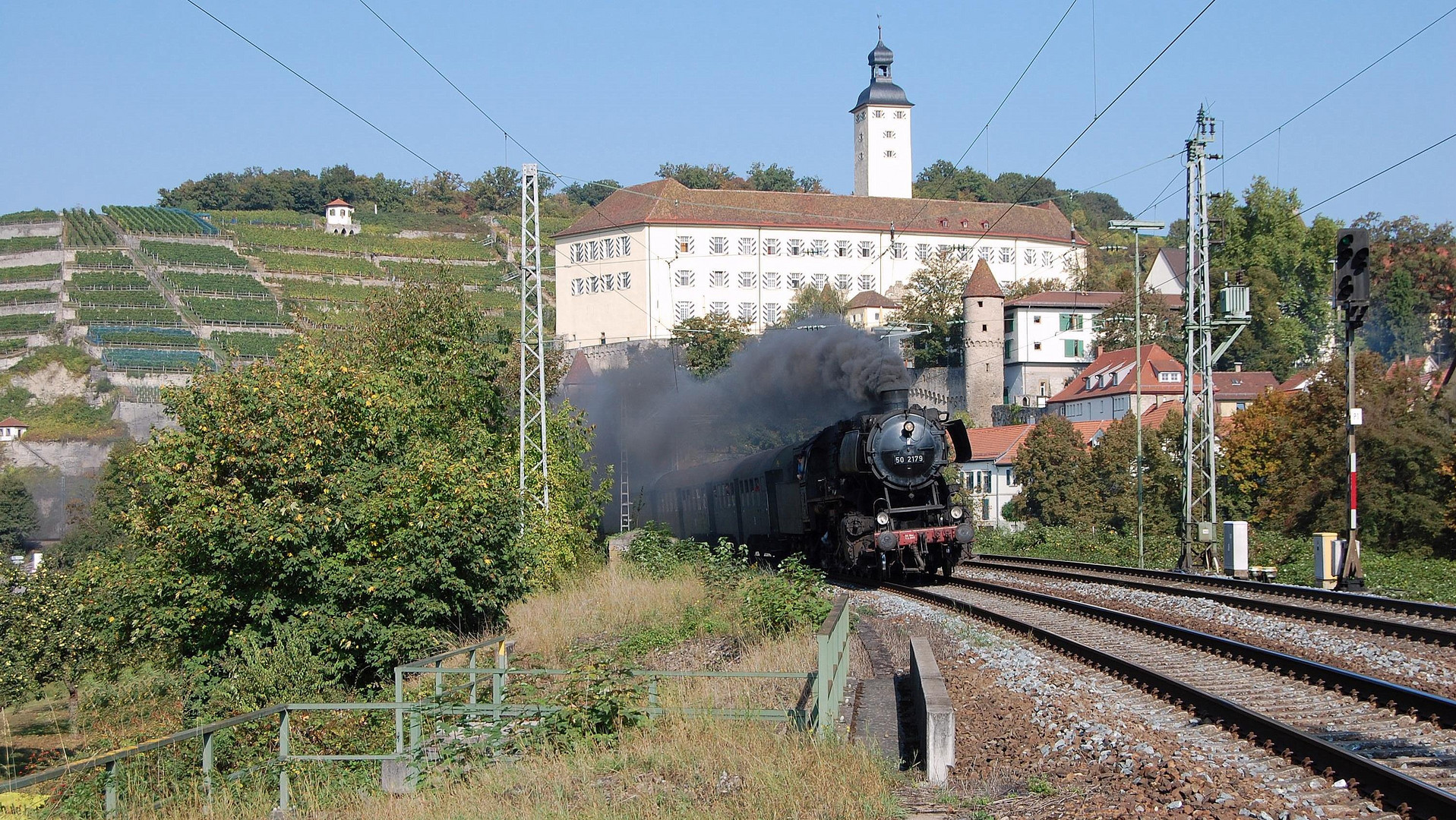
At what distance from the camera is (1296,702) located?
34.9 ft

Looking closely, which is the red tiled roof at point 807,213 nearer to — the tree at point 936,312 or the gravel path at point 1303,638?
the tree at point 936,312

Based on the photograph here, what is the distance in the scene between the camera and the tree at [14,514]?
82.2 metres

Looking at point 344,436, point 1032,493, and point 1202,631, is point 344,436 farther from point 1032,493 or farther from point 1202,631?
point 1032,493

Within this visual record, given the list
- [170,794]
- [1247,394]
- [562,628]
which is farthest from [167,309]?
[170,794]

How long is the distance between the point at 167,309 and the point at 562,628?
95653mm

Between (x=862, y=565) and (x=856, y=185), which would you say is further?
(x=856, y=185)

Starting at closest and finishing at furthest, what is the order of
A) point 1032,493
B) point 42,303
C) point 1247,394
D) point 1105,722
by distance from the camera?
point 1105,722, point 1032,493, point 1247,394, point 42,303

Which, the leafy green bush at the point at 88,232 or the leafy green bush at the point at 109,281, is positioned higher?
the leafy green bush at the point at 88,232

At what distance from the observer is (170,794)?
1173cm

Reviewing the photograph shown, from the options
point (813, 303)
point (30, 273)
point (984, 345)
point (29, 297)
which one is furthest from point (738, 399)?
point (30, 273)

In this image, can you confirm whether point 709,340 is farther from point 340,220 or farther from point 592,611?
point 340,220

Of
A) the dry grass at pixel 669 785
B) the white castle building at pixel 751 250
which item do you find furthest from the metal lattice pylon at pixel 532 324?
the white castle building at pixel 751 250

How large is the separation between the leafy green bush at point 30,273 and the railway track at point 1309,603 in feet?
377

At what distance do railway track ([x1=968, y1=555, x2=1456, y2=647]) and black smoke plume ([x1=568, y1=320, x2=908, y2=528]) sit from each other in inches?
250
